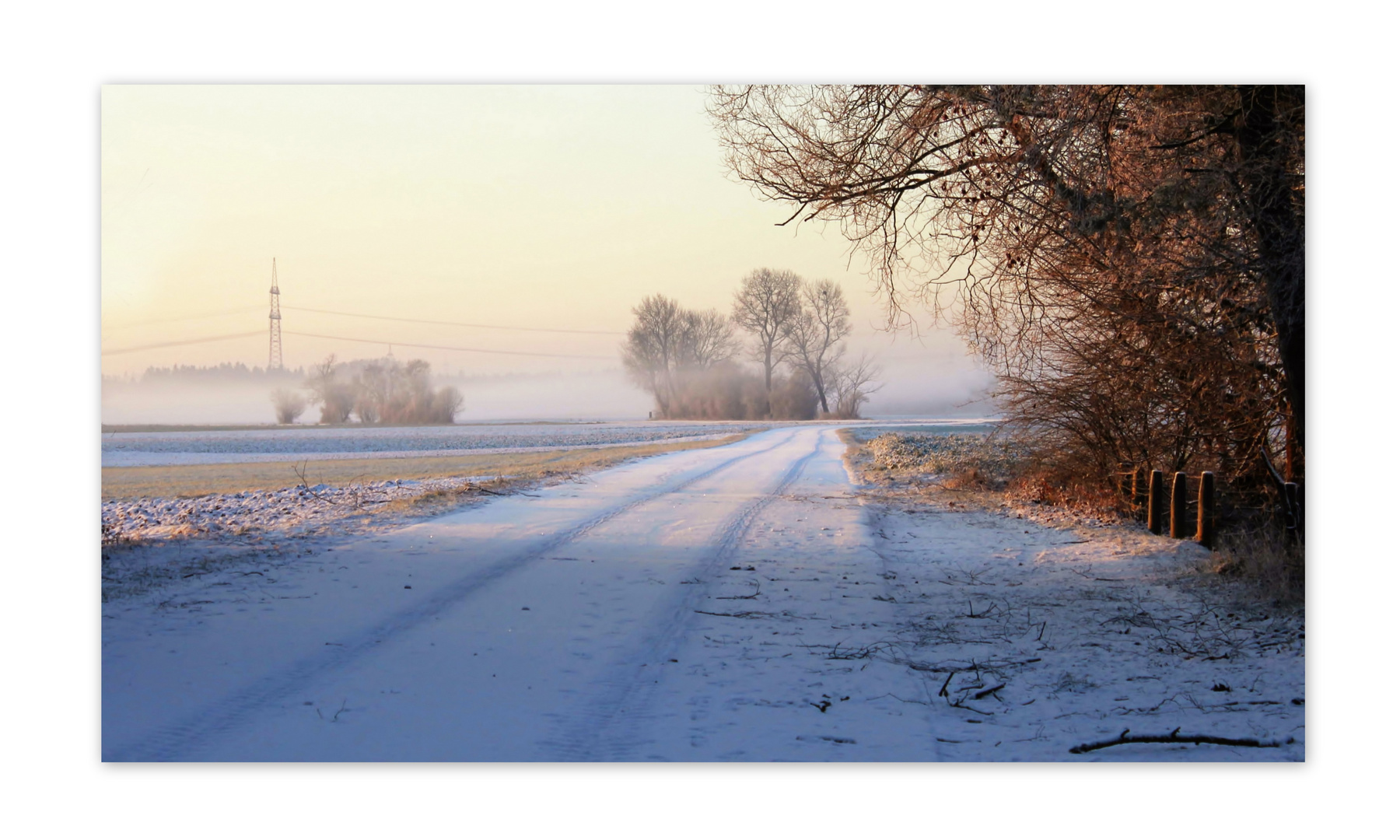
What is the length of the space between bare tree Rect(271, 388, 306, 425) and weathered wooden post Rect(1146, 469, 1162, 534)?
8.32m

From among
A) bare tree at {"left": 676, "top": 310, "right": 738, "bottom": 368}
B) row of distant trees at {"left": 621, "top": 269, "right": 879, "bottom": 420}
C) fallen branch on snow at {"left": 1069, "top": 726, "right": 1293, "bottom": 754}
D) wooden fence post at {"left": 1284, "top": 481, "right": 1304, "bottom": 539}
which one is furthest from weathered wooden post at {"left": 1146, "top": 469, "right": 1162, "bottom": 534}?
fallen branch on snow at {"left": 1069, "top": 726, "right": 1293, "bottom": 754}

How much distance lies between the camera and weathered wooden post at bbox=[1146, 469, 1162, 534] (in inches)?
380

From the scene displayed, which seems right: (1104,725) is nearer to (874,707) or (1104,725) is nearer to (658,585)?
(874,707)

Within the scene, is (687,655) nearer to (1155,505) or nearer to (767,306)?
(767,306)

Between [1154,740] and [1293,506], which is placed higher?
[1293,506]

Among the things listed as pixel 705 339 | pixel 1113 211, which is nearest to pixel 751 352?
pixel 705 339

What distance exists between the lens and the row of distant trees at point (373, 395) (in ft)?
25.1

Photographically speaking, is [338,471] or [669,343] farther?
[338,471]

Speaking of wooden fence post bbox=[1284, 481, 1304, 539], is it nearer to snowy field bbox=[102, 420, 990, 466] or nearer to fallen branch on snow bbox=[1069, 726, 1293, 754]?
snowy field bbox=[102, 420, 990, 466]

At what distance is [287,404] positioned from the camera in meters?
7.64

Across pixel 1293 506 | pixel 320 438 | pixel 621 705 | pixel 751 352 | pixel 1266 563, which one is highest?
pixel 751 352

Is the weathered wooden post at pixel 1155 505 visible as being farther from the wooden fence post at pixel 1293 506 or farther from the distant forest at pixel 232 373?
the distant forest at pixel 232 373

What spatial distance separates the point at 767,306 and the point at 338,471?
9956mm

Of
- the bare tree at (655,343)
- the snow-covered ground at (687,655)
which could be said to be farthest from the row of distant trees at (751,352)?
the snow-covered ground at (687,655)
